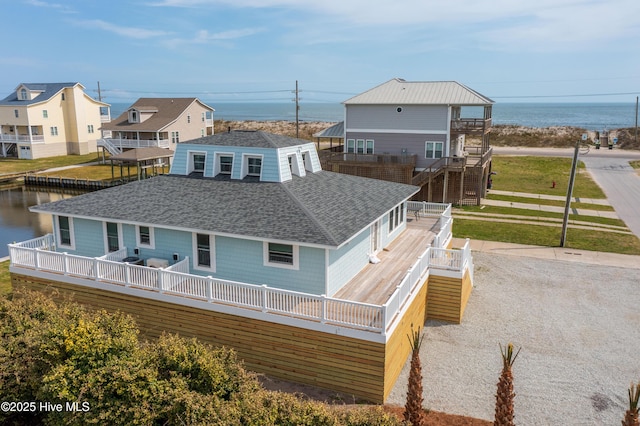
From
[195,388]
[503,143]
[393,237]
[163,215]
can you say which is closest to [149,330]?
[163,215]

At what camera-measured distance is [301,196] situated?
17141 millimetres

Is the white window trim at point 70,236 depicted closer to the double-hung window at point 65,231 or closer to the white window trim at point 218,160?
the double-hung window at point 65,231

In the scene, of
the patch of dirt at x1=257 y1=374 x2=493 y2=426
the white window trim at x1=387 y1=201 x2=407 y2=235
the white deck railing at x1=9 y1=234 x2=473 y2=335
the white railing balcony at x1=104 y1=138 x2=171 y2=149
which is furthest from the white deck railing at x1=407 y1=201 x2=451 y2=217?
the white railing balcony at x1=104 y1=138 x2=171 y2=149

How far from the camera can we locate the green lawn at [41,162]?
54750 mm

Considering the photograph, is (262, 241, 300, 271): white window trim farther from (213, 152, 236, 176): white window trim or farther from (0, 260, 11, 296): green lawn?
(0, 260, 11, 296): green lawn

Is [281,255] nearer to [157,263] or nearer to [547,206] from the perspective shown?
[157,263]

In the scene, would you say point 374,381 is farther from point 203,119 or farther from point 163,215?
point 203,119

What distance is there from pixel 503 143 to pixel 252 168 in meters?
68.9

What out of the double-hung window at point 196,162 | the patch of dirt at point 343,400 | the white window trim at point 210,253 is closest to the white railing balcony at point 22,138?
the double-hung window at point 196,162

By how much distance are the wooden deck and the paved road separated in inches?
579

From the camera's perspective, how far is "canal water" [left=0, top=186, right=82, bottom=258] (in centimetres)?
3047

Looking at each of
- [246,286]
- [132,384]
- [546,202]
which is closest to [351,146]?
[546,202]

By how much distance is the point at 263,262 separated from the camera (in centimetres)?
1530

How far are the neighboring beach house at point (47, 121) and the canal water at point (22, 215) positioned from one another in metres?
16.1
